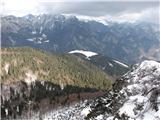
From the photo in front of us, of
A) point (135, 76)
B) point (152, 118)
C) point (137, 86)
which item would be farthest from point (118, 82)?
point (152, 118)

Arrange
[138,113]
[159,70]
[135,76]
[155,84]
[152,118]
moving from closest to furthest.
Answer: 1. [152,118]
2. [138,113]
3. [155,84]
4. [159,70]
5. [135,76]

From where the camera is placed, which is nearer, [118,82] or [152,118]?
[152,118]

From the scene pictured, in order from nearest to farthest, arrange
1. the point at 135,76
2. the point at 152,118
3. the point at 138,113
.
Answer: the point at 152,118 < the point at 138,113 < the point at 135,76

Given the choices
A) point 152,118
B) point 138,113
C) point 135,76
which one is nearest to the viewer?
point 152,118

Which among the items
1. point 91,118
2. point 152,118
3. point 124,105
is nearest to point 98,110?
point 91,118

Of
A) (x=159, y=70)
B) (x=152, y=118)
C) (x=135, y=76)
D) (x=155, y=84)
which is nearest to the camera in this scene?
(x=152, y=118)

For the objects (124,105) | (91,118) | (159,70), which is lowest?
(91,118)

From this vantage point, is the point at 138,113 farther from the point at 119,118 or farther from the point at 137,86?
the point at 137,86

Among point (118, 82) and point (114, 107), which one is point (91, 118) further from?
point (118, 82)

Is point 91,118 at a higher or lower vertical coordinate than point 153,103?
lower
